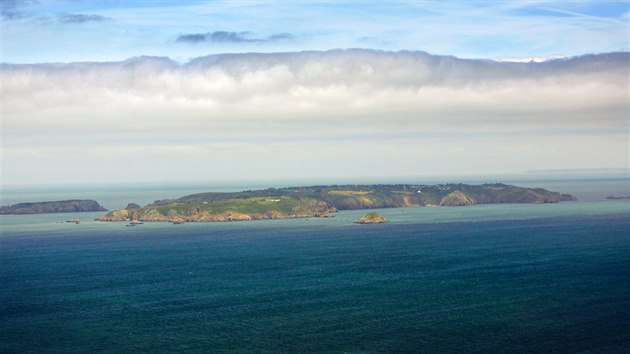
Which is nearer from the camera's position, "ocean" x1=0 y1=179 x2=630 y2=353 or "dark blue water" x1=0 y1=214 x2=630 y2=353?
"ocean" x1=0 y1=179 x2=630 y2=353

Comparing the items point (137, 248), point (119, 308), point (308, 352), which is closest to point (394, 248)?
point (137, 248)

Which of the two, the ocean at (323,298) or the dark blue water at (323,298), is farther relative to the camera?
the dark blue water at (323,298)

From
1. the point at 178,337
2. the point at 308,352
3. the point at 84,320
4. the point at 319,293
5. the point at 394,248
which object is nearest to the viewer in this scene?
the point at 308,352

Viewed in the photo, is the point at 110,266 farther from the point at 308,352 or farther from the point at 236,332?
the point at 308,352
